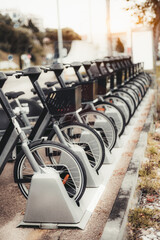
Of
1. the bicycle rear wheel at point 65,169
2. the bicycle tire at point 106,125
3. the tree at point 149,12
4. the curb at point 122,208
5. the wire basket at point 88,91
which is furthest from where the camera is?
the tree at point 149,12

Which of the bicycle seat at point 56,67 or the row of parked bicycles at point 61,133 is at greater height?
the bicycle seat at point 56,67

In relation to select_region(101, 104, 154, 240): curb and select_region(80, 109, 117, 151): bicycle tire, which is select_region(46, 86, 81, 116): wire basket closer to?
select_region(101, 104, 154, 240): curb

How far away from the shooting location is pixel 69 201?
3.55 m

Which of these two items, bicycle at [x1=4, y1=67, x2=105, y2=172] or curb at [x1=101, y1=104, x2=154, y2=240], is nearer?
curb at [x1=101, y1=104, x2=154, y2=240]

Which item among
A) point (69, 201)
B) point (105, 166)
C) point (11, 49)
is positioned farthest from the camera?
point (11, 49)

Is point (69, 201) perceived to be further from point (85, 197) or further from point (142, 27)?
point (142, 27)

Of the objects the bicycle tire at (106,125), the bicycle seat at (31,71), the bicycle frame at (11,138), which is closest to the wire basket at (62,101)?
the bicycle seat at (31,71)

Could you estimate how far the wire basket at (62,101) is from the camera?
13.1 feet

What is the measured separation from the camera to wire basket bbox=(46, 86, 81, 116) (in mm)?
3992

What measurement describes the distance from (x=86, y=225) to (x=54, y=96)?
126 cm

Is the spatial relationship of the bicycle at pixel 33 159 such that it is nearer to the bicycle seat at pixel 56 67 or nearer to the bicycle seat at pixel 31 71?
the bicycle seat at pixel 31 71

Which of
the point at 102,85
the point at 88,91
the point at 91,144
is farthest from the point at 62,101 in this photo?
the point at 102,85

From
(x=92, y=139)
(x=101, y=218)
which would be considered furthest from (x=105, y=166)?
(x=101, y=218)

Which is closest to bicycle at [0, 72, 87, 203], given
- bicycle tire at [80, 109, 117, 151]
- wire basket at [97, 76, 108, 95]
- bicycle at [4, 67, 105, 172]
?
bicycle at [4, 67, 105, 172]
